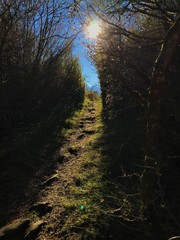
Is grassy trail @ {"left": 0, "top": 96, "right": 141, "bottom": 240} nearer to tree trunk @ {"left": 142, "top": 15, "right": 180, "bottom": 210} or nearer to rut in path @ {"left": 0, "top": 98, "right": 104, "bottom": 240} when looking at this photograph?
rut in path @ {"left": 0, "top": 98, "right": 104, "bottom": 240}

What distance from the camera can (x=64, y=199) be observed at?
536 centimetres

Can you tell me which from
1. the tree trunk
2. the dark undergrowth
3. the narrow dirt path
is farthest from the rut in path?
the tree trunk

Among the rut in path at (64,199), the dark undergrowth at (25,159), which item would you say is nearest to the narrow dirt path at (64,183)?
the rut in path at (64,199)

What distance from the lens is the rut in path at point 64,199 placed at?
14.8ft

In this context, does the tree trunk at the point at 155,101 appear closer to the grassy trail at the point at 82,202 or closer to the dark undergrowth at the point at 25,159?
the grassy trail at the point at 82,202

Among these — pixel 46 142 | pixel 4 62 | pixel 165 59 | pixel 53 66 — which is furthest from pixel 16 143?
pixel 165 59

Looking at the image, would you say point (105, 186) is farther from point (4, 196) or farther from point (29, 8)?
point (29, 8)

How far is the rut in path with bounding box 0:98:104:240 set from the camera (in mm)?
4508

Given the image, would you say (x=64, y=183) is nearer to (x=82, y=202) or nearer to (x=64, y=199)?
(x=64, y=199)

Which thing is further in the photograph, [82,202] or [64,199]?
[64,199]

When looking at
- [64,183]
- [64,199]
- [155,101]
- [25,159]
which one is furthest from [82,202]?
[25,159]

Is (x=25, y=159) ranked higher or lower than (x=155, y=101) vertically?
lower

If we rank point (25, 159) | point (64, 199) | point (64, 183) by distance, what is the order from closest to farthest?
point (64, 199) → point (64, 183) → point (25, 159)

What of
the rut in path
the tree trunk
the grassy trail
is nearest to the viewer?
the tree trunk
